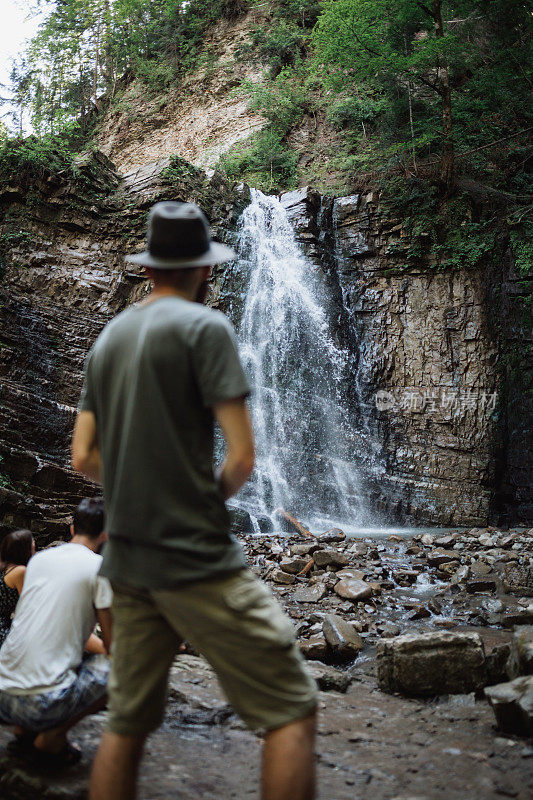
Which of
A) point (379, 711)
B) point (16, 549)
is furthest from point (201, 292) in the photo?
point (379, 711)

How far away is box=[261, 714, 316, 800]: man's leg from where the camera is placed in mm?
1349

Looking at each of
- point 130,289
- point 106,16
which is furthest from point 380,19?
point 106,16

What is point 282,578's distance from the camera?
6652mm

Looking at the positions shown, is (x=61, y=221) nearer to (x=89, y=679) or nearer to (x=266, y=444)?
(x=266, y=444)

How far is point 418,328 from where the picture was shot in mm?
14102

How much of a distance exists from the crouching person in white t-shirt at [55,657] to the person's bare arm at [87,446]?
2.83 feet

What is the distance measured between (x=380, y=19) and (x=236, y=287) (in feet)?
25.4

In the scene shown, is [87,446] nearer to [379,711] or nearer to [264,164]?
[379,711]

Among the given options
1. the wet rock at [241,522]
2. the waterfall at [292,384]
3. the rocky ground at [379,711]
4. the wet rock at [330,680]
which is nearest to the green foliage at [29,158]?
the waterfall at [292,384]

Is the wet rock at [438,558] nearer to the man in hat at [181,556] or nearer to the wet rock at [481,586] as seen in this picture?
the wet rock at [481,586]

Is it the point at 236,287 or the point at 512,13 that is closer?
the point at 512,13

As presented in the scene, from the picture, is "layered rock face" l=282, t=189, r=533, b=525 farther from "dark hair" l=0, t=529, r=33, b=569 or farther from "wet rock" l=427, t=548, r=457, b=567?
"dark hair" l=0, t=529, r=33, b=569

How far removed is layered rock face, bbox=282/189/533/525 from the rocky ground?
6420mm

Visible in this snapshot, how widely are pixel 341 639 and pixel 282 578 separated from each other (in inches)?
90.3
